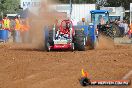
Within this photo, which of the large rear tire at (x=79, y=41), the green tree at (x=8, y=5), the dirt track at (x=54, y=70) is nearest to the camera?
the dirt track at (x=54, y=70)

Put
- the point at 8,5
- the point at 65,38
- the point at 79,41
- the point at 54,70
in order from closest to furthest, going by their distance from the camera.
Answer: the point at 54,70, the point at 65,38, the point at 79,41, the point at 8,5

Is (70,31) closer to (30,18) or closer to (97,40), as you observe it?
(97,40)

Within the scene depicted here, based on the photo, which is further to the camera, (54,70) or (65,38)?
(65,38)

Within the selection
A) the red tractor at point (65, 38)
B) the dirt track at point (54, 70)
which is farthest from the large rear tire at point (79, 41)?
the dirt track at point (54, 70)

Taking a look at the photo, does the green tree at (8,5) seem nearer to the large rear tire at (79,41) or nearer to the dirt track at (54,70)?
the large rear tire at (79,41)

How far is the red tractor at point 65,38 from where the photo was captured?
19594mm

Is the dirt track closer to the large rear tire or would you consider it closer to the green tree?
the large rear tire

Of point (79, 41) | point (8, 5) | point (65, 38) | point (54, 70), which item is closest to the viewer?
point (54, 70)

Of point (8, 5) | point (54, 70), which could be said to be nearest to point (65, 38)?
point (54, 70)

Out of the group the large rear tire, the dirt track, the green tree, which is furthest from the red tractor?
the green tree

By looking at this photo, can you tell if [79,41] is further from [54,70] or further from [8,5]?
[8,5]

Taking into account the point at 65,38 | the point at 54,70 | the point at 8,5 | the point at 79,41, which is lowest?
the point at 54,70

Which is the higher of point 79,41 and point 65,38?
point 65,38

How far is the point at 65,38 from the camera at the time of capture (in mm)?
19688
